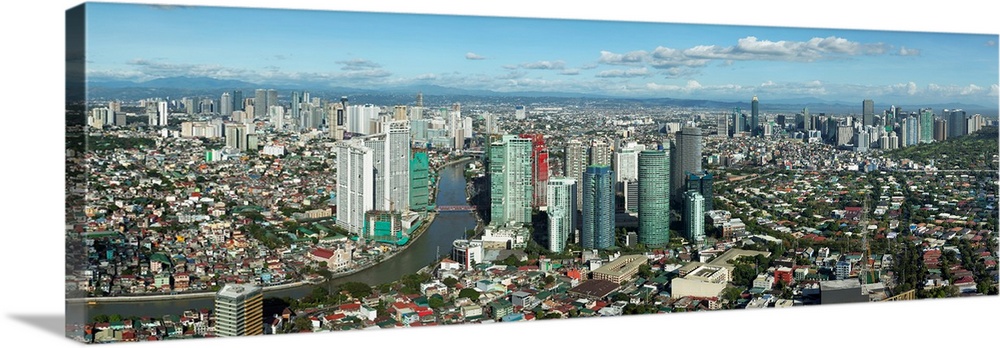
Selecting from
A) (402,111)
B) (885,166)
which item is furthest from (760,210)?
(402,111)

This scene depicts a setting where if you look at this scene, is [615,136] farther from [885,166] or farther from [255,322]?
[255,322]

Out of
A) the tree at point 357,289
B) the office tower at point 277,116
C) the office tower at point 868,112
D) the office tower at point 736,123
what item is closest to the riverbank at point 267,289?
the tree at point 357,289

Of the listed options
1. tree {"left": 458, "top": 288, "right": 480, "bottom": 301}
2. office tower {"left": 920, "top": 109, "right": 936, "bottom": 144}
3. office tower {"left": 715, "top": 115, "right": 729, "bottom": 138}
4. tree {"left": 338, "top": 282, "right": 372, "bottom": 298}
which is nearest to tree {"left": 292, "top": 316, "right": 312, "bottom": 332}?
tree {"left": 338, "top": 282, "right": 372, "bottom": 298}

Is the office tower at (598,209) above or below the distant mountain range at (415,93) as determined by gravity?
below

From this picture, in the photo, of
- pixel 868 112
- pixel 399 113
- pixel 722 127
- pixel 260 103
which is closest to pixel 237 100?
pixel 260 103

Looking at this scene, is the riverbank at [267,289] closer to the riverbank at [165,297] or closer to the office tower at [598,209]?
the riverbank at [165,297]
